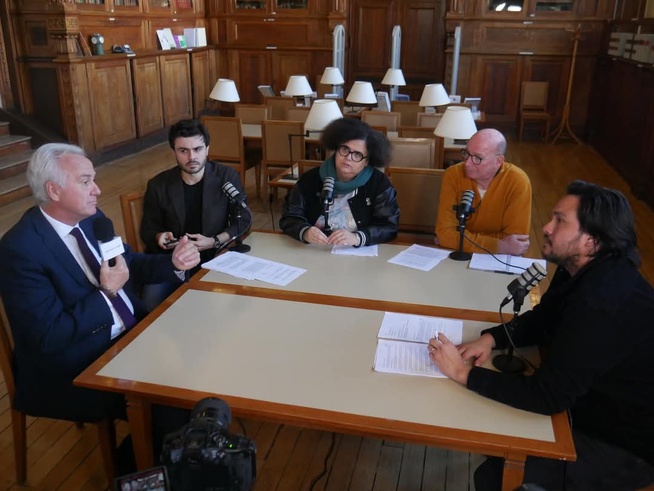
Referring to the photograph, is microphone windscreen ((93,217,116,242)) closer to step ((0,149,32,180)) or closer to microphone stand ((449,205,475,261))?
microphone stand ((449,205,475,261))

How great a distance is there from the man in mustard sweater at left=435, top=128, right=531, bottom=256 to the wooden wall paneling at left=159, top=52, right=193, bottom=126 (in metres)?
6.64

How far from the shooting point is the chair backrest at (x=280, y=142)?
5109mm

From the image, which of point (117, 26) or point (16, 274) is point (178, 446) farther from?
point (117, 26)

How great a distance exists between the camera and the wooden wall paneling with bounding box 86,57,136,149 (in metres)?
6.87

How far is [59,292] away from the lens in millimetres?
1875

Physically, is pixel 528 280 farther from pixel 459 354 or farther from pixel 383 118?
pixel 383 118

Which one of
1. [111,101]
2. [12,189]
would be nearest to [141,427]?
[12,189]

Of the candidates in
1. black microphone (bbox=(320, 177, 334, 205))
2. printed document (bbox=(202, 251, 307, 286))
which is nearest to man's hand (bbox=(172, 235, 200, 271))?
printed document (bbox=(202, 251, 307, 286))

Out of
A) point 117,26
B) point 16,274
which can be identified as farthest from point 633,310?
point 117,26

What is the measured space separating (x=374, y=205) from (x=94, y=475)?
5.37 feet

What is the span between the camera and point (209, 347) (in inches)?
69.6

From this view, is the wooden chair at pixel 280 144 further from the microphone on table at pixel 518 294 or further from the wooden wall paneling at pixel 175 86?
the wooden wall paneling at pixel 175 86

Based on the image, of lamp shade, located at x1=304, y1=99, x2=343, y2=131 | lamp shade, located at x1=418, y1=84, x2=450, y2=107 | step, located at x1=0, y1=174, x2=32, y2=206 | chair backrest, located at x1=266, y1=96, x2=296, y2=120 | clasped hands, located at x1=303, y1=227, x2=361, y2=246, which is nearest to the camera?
clasped hands, located at x1=303, y1=227, x2=361, y2=246

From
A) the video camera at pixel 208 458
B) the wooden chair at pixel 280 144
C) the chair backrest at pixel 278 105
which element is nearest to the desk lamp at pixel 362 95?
the chair backrest at pixel 278 105
